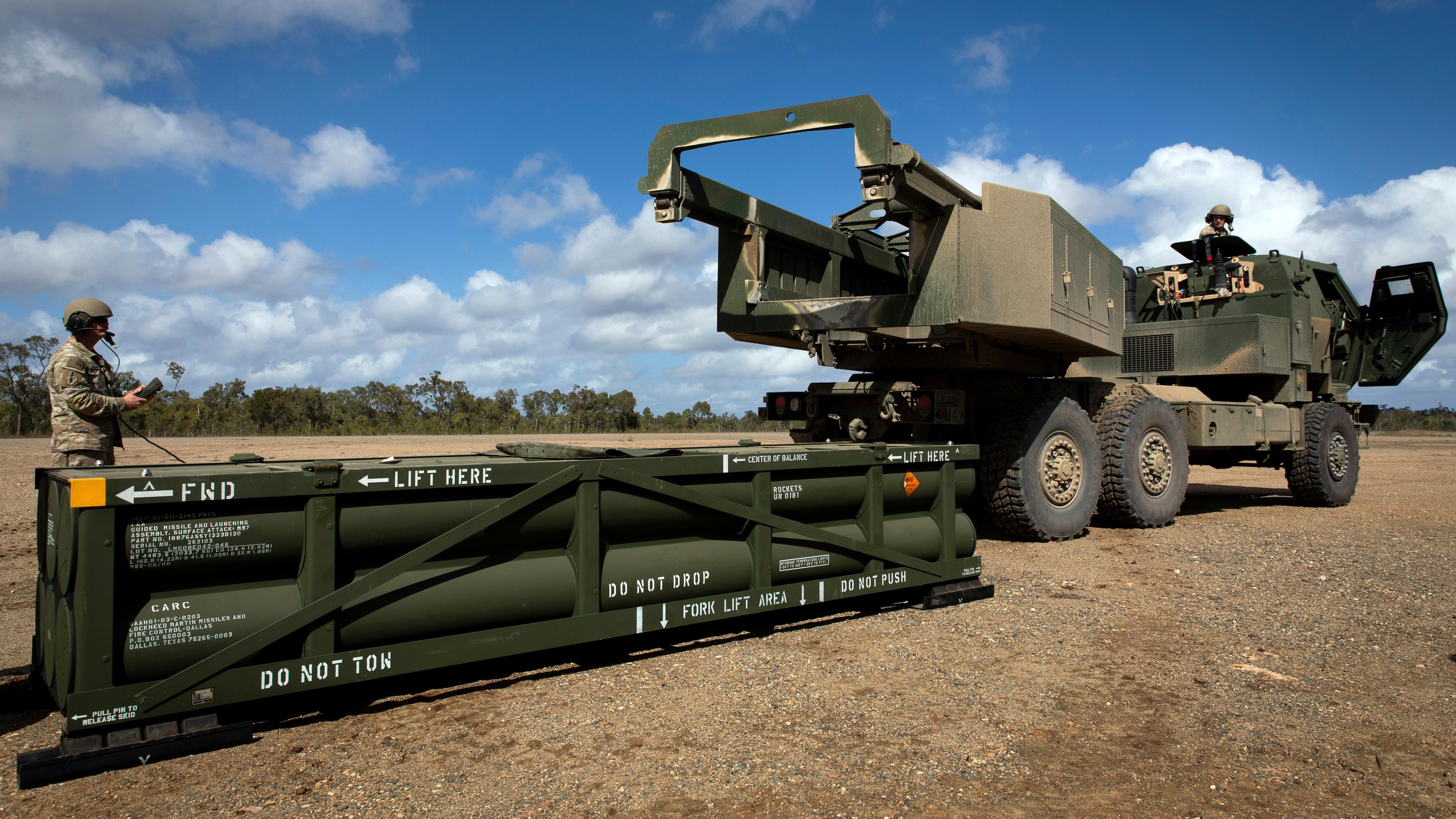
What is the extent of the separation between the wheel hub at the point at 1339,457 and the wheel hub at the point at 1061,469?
5.70 metres

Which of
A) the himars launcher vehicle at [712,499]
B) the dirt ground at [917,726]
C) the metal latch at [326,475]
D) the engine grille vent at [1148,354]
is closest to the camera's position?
the dirt ground at [917,726]

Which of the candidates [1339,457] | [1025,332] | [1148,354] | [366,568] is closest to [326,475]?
[366,568]

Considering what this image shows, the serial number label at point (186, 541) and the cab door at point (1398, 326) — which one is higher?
the cab door at point (1398, 326)

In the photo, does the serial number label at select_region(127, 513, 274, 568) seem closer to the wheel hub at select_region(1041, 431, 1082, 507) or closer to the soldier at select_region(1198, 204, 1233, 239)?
the wheel hub at select_region(1041, 431, 1082, 507)

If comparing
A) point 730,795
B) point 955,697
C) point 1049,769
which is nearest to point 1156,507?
point 955,697

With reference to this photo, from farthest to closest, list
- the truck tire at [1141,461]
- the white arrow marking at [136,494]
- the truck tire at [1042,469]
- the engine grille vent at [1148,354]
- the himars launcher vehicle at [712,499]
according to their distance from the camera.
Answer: the engine grille vent at [1148,354]
the truck tire at [1141,461]
the truck tire at [1042,469]
the himars launcher vehicle at [712,499]
the white arrow marking at [136,494]

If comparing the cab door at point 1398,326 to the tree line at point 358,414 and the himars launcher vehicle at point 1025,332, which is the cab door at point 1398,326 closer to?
the himars launcher vehicle at point 1025,332

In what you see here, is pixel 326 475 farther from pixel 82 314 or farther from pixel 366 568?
pixel 82 314

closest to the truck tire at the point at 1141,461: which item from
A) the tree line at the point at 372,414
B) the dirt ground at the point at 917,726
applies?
the dirt ground at the point at 917,726

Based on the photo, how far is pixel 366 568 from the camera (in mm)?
3742

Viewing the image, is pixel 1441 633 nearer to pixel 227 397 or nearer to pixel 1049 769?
pixel 1049 769

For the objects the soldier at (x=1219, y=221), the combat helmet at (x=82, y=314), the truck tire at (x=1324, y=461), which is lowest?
the truck tire at (x=1324, y=461)

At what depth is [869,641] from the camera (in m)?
4.77

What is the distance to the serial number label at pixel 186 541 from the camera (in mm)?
3229
